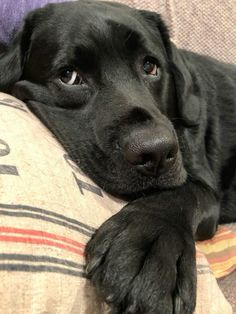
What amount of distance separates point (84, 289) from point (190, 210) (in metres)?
0.38

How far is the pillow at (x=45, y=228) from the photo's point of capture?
70cm

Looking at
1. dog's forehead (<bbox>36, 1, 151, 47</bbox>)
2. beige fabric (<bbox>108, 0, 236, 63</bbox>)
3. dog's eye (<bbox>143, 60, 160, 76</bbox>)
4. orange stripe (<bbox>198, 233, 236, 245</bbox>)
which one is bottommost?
orange stripe (<bbox>198, 233, 236, 245</bbox>)

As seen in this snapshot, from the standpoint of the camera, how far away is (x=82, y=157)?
1.12 metres

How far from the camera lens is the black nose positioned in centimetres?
99

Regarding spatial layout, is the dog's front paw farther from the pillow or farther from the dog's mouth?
the dog's mouth

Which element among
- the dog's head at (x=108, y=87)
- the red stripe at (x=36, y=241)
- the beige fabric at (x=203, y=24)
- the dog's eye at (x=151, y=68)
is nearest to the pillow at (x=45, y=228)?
the red stripe at (x=36, y=241)

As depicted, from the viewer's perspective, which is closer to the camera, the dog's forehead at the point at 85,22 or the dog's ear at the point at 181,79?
the dog's forehead at the point at 85,22

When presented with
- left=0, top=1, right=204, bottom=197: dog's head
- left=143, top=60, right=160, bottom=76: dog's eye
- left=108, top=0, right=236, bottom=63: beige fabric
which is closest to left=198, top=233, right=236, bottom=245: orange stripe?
left=0, top=1, right=204, bottom=197: dog's head

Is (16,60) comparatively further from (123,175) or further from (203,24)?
(203,24)

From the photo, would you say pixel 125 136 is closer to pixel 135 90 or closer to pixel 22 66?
pixel 135 90

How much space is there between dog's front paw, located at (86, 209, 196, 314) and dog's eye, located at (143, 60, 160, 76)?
1.90ft

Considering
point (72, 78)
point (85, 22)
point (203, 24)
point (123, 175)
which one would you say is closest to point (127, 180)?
point (123, 175)

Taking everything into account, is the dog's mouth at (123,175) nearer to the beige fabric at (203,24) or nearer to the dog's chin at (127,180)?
the dog's chin at (127,180)

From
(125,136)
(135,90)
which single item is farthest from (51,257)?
(135,90)
